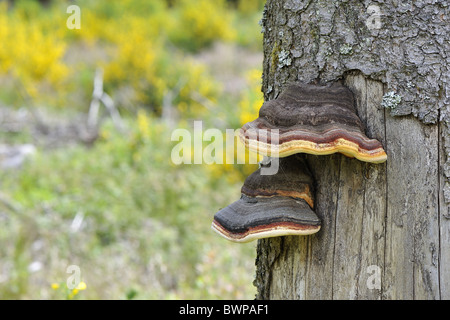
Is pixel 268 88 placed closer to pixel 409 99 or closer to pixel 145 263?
pixel 409 99

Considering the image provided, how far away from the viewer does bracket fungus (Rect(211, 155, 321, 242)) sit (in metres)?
1.66

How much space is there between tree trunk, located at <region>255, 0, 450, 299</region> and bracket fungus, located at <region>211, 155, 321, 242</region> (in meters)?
0.09

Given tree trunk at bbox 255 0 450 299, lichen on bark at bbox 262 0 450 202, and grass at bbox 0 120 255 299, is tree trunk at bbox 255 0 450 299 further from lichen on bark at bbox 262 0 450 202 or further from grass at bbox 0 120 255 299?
grass at bbox 0 120 255 299

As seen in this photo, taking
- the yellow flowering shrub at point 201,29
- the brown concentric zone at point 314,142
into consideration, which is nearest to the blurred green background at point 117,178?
the brown concentric zone at point 314,142

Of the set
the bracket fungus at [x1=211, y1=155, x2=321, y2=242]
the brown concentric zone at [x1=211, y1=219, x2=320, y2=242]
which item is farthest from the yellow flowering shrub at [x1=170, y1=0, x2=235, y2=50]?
the brown concentric zone at [x1=211, y1=219, x2=320, y2=242]

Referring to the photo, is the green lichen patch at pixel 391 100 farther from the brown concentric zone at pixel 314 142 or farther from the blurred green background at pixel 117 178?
the blurred green background at pixel 117 178

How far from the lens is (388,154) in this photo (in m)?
1.71

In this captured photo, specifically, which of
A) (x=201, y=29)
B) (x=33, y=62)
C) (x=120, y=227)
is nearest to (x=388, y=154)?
(x=120, y=227)

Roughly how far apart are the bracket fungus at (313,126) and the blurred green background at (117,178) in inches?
35.0

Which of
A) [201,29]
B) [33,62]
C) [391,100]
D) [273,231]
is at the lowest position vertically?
[273,231]

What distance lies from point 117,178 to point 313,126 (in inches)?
186

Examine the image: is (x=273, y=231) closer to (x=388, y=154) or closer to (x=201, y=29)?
(x=388, y=154)

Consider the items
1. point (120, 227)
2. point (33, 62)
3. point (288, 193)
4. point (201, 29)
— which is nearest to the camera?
point (288, 193)
